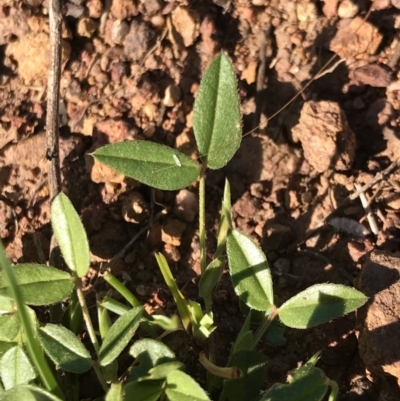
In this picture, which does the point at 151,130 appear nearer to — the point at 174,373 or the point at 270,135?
the point at 270,135

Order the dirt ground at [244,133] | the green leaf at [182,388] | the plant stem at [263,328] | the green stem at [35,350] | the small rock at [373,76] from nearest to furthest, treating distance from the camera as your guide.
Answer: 1. the green stem at [35,350]
2. the green leaf at [182,388]
3. the plant stem at [263,328]
4. the dirt ground at [244,133]
5. the small rock at [373,76]

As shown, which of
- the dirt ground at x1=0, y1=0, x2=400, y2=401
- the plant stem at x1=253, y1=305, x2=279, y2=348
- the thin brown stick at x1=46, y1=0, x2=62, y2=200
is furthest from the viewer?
the dirt ground at x1=0, y1=0, x2=400, y2=401

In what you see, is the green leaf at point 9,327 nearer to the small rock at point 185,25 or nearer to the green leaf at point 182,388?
the green leaf at point 182,388

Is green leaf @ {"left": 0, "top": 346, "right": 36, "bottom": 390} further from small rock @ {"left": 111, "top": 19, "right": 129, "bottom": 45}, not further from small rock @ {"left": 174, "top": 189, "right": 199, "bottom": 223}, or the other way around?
small rock @ {"left": 111, "top": 19, "right": 129, "bottom": 45}

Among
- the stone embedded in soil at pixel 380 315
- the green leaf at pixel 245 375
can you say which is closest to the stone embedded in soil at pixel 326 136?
the stone embedded in soil at pixel 380 315

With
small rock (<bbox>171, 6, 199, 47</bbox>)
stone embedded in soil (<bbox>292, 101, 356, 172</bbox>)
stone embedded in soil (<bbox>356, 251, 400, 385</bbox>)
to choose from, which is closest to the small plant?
stone embedded in soil (<bbox>356, 251, 400, 385</bbox>)

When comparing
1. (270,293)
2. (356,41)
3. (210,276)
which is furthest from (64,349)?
(356,41)
